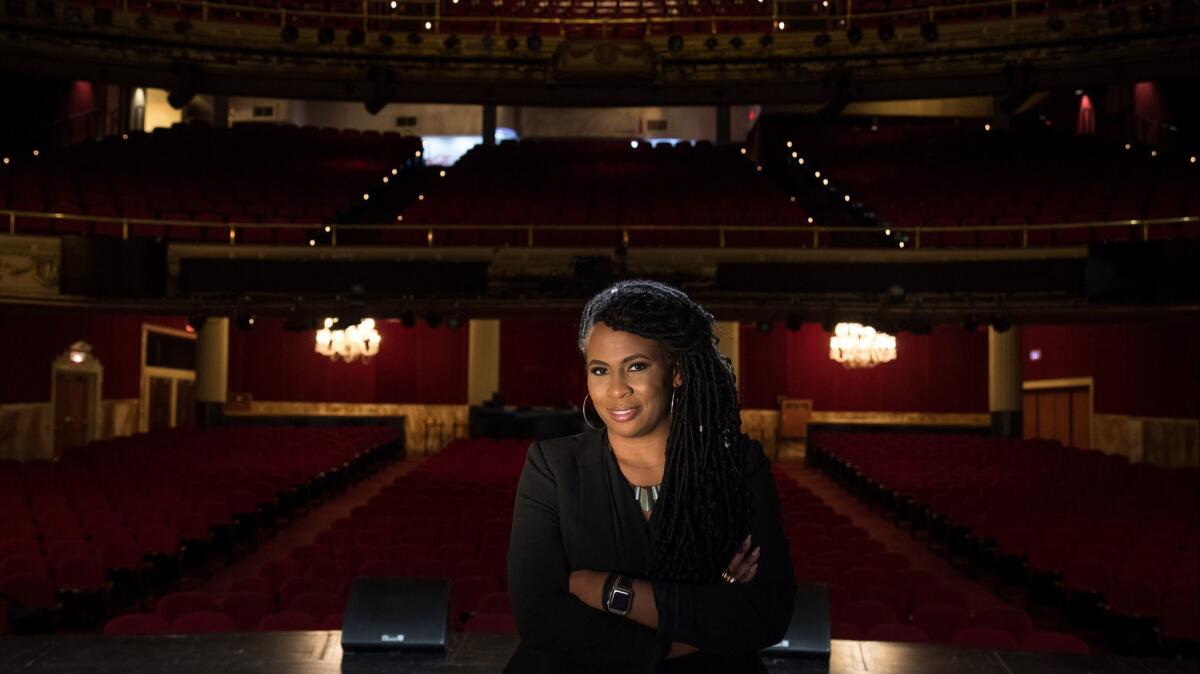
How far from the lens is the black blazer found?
57.1 inches

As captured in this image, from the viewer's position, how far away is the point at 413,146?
71.4 feet

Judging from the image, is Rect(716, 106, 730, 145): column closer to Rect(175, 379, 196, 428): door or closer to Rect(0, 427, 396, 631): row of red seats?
Rect(175, 379, 196, 428): door

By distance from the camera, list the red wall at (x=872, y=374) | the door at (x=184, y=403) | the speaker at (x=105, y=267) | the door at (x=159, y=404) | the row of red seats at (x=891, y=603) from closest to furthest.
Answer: the row of red seats at (x=891, y=603) < the speaker at (x=105, y=267) < the door at (x=159, y=404) < the door at (x=184, y=403) < the red wall at (x=872, y=374)

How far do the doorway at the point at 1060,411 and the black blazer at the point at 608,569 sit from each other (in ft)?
53.2

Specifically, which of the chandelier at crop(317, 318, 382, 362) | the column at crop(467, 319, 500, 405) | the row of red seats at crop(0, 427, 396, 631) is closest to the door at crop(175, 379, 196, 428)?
the row of red seats at crop(0, 427, 396, 631)

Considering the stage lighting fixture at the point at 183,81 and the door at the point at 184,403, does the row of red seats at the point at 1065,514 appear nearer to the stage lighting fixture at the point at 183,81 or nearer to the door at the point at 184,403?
the stage lighting fixture at the point at 183,81

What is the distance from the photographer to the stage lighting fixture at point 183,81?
15.9 m

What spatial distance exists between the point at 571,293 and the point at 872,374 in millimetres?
8802

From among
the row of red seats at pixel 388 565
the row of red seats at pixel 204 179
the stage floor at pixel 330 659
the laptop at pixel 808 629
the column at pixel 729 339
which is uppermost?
the row of red seats at pixel 204 179

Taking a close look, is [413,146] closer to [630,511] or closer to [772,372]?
[772,372]

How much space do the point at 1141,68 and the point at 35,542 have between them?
49.1ft

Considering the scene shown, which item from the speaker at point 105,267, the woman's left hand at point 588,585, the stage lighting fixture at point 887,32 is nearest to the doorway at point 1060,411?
the stage lighting fixture at point 887,32

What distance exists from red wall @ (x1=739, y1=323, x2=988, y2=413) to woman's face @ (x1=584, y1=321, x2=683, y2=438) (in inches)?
719

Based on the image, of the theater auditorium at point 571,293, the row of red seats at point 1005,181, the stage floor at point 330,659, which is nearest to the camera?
the stage floor at point 330,659
